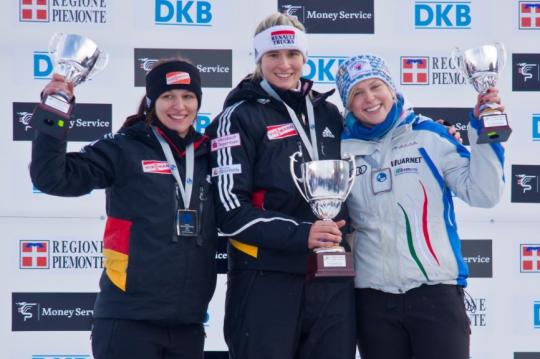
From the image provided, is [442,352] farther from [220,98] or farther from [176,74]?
[220,98]

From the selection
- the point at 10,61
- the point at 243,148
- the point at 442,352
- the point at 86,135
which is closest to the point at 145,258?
the point at 243,148

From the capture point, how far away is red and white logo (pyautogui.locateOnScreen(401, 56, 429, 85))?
450 centimetres

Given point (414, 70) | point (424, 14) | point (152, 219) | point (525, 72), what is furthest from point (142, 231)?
point (525, 72)

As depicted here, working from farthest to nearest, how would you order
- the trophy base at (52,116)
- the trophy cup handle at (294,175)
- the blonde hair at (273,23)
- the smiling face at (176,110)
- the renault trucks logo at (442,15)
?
the renault trucks logo at (442,15)
the blonde hair at (273,23)
the smiling face at (176,110)
the trophy cup handle at (294,175)
the trophy base at (52,116)

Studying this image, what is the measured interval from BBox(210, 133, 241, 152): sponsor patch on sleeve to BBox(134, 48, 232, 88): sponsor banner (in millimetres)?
1451

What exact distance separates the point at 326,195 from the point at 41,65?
→ 216 centimetres

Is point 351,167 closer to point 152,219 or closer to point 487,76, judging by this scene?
point 487,76

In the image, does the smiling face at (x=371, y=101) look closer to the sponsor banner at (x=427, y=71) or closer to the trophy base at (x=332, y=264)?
the trophy base at (x=332, y=264)

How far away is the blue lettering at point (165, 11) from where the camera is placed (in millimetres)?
4402

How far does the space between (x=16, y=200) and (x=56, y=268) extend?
406 millimetres

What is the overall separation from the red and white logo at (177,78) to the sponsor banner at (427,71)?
5.90 ft

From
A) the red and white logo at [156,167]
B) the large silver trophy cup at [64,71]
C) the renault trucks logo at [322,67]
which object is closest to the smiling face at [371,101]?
the red and white logo at [156,167]

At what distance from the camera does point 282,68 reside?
3.06 meters

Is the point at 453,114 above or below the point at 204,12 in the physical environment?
below
